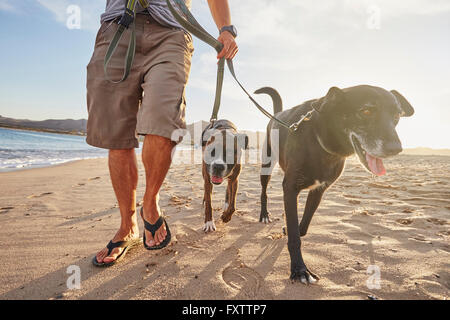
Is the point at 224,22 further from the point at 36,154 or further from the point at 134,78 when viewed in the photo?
the point at 36,154

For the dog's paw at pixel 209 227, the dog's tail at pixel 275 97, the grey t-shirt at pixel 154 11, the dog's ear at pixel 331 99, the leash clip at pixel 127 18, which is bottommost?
the dog's paw at pixel 209 227

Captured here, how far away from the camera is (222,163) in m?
3.30

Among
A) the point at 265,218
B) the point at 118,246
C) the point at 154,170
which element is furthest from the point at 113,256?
the point at 265,218

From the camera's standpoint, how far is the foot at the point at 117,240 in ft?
6.40

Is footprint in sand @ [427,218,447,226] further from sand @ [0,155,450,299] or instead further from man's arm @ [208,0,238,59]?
man's arm @ [208,0,238,59]

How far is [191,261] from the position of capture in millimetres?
2049

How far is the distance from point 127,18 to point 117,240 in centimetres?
191

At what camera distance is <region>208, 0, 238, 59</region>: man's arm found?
7.01 ft

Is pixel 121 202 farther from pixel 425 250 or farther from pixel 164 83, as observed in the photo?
pixel 425 250

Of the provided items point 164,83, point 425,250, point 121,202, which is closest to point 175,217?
point 121,202

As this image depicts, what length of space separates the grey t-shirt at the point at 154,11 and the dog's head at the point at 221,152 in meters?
1.78

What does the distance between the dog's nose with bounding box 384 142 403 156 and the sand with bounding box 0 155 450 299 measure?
0.98m

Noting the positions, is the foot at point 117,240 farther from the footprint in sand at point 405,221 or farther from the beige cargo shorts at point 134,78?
the footprint in sand at point 405,221

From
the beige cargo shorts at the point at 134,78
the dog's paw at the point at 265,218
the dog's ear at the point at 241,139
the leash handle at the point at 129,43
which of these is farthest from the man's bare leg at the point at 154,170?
the dog's ear at the point at 241,139
